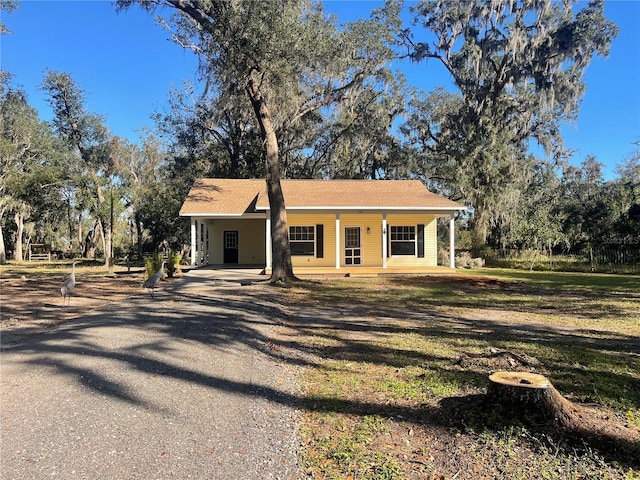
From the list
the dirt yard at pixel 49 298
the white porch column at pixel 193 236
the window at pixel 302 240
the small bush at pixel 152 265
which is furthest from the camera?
the window at pixel 302 240

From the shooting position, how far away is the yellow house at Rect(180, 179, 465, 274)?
1794cm

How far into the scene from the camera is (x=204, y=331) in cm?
624

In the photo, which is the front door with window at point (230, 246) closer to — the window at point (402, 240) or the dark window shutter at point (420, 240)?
the window at point (402, 240)

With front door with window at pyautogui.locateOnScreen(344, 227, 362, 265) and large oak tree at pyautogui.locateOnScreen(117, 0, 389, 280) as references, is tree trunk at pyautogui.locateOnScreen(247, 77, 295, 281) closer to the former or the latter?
large oak tree at pyautogui.locateOnScreen(117, 0, 389, 280)

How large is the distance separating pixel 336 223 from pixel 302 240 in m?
2.24

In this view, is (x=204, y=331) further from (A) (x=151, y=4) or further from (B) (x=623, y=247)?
(B) (x=623, y=247)

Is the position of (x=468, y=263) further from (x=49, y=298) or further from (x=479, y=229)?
(x=49, y=298)

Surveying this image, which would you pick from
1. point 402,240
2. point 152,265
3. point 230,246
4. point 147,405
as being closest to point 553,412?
point 147,405

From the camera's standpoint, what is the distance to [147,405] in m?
3.59

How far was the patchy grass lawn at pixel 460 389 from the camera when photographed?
2891 millimetres

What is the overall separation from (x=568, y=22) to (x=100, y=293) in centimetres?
2514

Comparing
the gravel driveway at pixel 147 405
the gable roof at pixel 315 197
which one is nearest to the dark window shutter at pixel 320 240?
the gable roof at pixel 315 197

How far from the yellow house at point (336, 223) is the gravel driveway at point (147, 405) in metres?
11.8

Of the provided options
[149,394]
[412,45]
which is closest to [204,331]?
[149,394]
